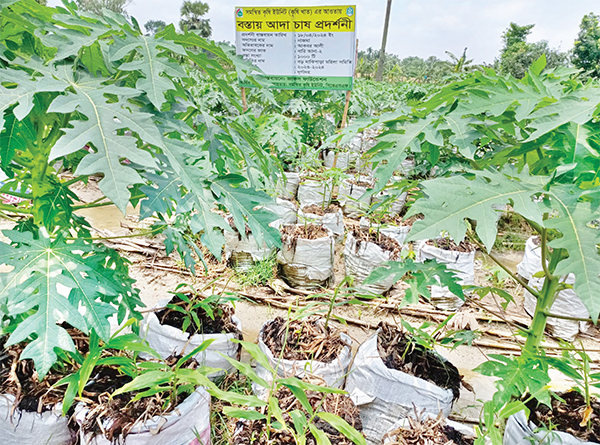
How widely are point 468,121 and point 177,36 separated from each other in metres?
0.81

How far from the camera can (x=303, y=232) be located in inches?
104

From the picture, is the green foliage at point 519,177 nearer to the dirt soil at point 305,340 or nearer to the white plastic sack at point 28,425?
the dirt soil at point 305,340

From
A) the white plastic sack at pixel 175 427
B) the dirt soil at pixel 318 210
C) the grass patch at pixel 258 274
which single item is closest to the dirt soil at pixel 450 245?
the dirt soil at pixel 318 210

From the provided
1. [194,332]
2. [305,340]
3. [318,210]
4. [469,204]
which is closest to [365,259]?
[318,210]

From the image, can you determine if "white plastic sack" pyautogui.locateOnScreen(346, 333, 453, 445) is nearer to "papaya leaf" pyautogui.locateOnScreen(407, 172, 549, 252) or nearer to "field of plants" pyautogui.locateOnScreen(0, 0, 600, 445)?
"field of plants" pyautogui.locateOnScreen(0, 0, 600, 445)

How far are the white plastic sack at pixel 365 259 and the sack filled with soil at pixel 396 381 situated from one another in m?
0.98

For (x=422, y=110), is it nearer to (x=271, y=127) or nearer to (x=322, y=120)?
(x=271, y=127)

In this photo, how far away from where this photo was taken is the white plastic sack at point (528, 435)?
3.43 ft

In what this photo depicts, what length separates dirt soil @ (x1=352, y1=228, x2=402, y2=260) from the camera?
2.53 m

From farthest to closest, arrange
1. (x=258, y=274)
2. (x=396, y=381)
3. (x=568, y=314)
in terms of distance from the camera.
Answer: (x=258, y=274)
(x=568, y=314)
(x=396, y=381)

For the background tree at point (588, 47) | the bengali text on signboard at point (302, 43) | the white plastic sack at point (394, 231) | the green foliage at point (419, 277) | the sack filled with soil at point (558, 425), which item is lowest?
the sack filled with soil at point (558, 425)

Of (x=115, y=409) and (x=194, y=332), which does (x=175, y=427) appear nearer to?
(x=115, y=409)

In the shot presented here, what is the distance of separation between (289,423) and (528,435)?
72 cm

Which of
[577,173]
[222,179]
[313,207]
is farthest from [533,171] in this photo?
[313,207]
